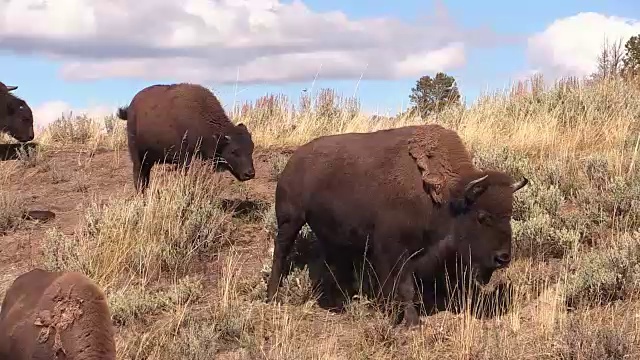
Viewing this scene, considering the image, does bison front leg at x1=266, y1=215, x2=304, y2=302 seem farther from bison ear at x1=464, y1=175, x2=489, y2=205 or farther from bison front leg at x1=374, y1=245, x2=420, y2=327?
bison ear at x1=464, y1=175, x2=489, y2=205

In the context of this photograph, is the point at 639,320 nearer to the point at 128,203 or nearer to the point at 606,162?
the point at 606,162

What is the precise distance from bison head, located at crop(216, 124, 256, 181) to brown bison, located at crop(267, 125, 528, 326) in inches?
133

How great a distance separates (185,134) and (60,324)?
6.91m

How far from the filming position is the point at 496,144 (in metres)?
12.2

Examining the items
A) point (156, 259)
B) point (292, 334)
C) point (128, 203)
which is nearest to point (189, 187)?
point (128, 203)

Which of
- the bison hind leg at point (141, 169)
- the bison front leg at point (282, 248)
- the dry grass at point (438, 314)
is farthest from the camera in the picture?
the bison hind leg at point (141, 169)

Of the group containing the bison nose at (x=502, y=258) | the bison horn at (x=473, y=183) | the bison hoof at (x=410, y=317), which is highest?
the bison horn at (x=473, y=183)

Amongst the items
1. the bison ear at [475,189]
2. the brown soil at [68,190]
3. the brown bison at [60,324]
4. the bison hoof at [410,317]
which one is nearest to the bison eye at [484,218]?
the bison ear at [475,189]

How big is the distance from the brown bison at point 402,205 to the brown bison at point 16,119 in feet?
38.2

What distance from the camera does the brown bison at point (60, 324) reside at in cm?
509

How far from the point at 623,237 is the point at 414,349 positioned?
2920mm

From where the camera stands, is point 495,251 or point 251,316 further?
point 251,316

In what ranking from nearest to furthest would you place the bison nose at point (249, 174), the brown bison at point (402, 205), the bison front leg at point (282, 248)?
1. the brown bison at point (402, 205)
2. the bison front leg at point (282, 248)
3. the bison nose at point (249, 174)

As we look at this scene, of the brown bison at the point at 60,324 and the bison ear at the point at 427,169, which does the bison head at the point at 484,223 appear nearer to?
the bison ear at the point at 427,169
